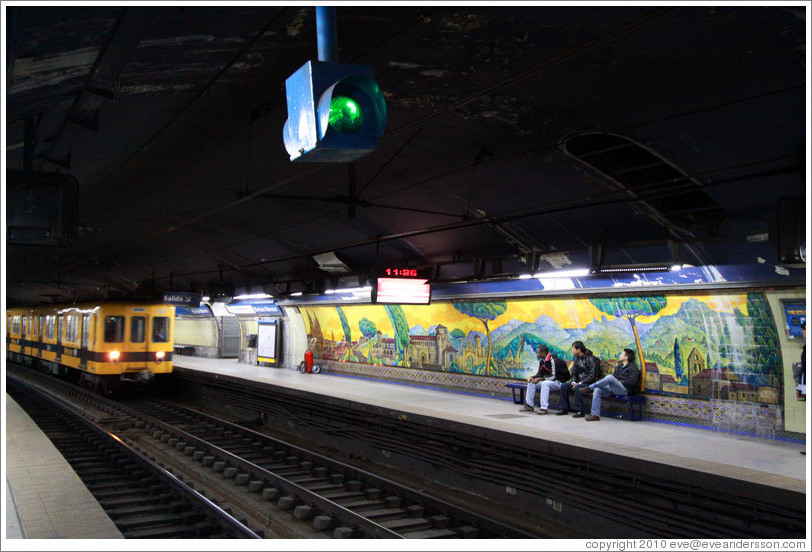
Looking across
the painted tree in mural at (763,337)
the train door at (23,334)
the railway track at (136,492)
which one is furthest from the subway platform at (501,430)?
the train door at (23,334)

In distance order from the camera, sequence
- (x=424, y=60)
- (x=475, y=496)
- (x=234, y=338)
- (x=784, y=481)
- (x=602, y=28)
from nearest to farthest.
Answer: (x=602, y=28)
(x=784, y=481)
(x=424, y=60)
(x=475, y=496)
(x=234, y=338)

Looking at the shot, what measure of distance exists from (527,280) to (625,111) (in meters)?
4.97

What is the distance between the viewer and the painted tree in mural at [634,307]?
10.3m

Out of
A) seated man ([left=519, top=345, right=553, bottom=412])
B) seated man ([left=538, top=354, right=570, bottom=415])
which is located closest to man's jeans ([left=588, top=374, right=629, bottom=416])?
seated man ([left=538, top=354, right=570, bottom=415])

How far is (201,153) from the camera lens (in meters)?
10.0

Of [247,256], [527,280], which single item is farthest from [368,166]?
[247,256]

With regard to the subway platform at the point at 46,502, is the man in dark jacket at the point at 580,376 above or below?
above

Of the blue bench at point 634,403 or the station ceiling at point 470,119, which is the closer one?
the station ceiling at point 470,119

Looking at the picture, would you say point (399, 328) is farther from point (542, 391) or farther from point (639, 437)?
point (639, 437)

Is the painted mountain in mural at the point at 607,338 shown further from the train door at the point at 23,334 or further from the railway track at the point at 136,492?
the train door at the point at 23,334

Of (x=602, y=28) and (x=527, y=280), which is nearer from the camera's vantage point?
(x=602, y=28)

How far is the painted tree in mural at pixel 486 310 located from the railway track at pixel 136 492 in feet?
23.1

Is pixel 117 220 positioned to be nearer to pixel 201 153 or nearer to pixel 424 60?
pixel 201 153

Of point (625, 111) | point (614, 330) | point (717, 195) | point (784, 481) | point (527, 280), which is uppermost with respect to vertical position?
point (625, 111)
